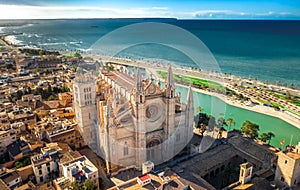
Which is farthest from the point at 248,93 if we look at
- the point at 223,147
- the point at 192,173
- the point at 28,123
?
the point at 28,123

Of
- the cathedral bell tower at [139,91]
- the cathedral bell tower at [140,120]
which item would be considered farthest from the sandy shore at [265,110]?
the cathedral bell tower at [139,91]

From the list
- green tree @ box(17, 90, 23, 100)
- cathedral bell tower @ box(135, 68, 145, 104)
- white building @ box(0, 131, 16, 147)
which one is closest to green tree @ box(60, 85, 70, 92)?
green tree @ box(17, 90, 23, 100)

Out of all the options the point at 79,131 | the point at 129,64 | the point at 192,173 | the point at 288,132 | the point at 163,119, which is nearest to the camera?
the point at 192,173

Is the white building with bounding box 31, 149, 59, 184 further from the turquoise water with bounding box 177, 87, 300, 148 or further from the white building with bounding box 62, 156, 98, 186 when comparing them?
the turquoise water with bounding box 177, 87, 300, 148

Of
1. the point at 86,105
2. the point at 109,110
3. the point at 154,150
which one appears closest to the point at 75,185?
the point at 109,110

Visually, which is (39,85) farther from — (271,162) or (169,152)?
(271,162)

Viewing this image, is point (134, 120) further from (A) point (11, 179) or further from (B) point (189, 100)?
(A) point (11, 179)

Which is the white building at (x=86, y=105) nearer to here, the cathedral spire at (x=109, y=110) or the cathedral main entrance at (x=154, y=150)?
the cathedral spire at (x=109, y=110)
